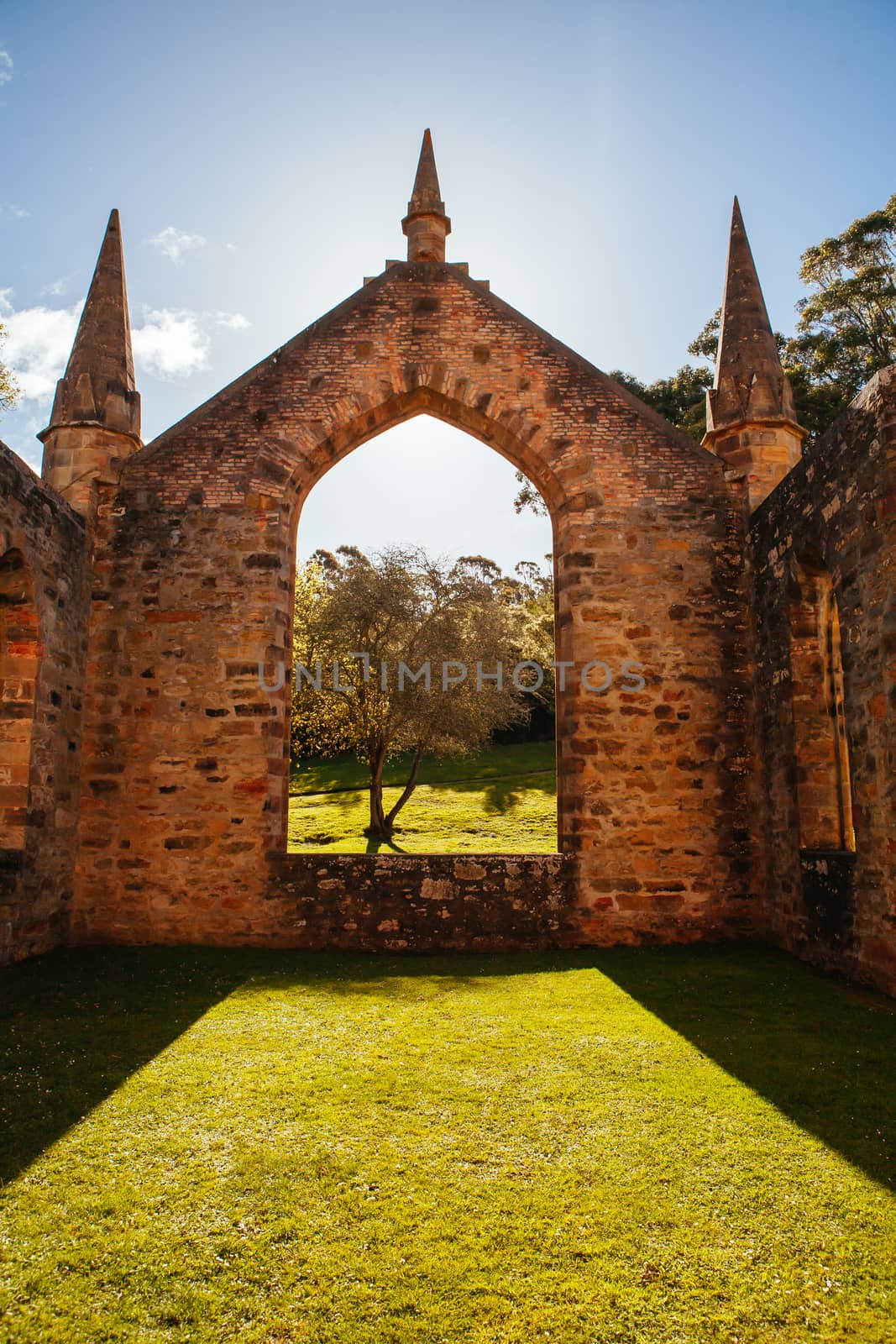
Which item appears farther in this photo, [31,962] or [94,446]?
[94,446]

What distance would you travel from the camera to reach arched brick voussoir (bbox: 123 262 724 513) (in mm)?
9680

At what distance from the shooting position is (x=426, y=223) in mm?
11164

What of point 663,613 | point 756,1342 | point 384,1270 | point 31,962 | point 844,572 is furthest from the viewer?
point 663,613

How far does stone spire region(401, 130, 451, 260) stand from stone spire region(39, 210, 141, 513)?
3937 mm

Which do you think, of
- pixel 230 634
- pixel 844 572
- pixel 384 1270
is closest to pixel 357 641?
pixel 230 634

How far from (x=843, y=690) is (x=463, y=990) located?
4224 millimetres

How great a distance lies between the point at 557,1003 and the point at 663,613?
15.3 feet

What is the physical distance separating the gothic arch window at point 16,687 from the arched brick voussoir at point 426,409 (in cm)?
214

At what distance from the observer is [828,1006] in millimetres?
6055

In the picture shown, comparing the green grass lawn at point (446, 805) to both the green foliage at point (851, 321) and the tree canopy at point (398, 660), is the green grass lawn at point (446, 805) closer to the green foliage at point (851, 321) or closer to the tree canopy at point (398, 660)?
the tree canopy at point (398, 660)

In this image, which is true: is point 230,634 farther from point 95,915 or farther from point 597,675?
point 597,675

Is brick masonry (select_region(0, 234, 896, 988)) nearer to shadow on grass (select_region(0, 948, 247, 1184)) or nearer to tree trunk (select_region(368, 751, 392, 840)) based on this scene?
shadow on grass (select_region(0, 948, 247, 1184))

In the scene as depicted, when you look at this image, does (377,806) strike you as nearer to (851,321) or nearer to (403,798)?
(403,798)

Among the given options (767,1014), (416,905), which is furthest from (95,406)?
(767,1014)
